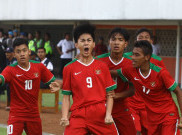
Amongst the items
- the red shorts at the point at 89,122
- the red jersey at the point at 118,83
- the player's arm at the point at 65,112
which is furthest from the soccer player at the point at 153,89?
the player's arm at the point at 65,112

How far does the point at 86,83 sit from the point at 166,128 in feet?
4.56

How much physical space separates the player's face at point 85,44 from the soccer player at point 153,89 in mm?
849

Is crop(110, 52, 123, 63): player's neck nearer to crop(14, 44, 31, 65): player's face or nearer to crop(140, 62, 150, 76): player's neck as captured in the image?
crop(140, 62, 150, 76): player's neck

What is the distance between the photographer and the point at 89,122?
551 centimetres

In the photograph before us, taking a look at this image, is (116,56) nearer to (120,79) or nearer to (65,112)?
(120,79)

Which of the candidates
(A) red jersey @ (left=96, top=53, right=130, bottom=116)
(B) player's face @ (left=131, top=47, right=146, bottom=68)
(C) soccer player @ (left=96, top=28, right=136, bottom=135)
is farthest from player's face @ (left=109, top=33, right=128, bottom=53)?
(B) player's face @ (left=131, top=47, right=146, bottom=68)

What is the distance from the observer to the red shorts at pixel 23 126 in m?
6.75

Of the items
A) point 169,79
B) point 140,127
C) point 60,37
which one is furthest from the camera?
point 60,37

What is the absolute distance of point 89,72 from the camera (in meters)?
5.71
